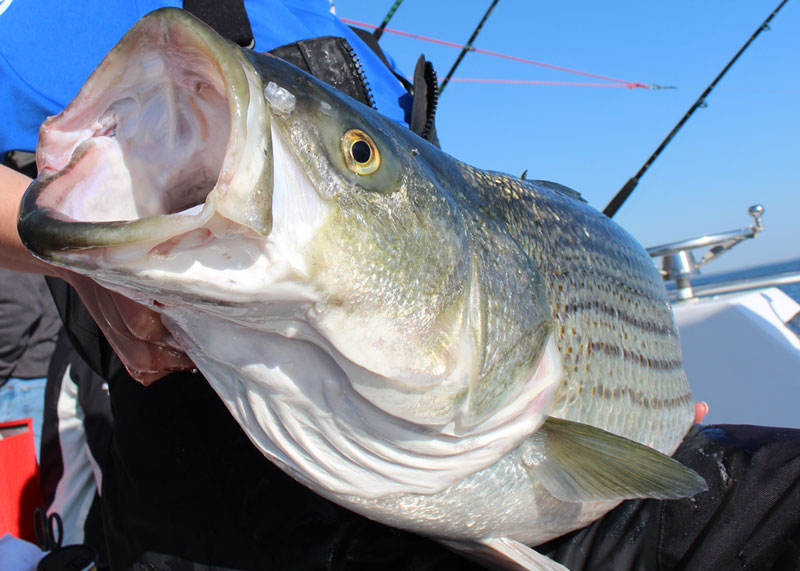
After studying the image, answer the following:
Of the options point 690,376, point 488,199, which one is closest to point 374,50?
point 488,199

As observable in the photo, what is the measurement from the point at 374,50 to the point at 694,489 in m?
2.30

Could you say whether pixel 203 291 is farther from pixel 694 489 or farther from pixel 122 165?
pixel 694 489

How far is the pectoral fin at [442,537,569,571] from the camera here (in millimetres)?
1602

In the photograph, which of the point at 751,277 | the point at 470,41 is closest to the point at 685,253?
the point at 751,277

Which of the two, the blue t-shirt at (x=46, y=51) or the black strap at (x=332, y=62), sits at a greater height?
the black strap at (x=332, y=62)

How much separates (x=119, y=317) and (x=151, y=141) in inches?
19.9

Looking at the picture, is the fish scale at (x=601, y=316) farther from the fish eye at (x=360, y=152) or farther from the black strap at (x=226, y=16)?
the black strap at (x=226, y=16)

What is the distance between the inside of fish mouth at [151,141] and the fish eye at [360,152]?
208 mm

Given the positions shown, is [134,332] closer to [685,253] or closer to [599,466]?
[599,466]

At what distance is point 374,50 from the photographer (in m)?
2.80

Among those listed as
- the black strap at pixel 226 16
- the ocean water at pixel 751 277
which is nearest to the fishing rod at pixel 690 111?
the ocean water at pixel 751 277

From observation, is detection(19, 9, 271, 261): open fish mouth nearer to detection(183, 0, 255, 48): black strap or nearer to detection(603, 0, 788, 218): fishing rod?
detection(183, 0, 255, 48): black strap

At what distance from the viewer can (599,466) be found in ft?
4.96

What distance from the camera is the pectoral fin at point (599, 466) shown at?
1.49 metres
